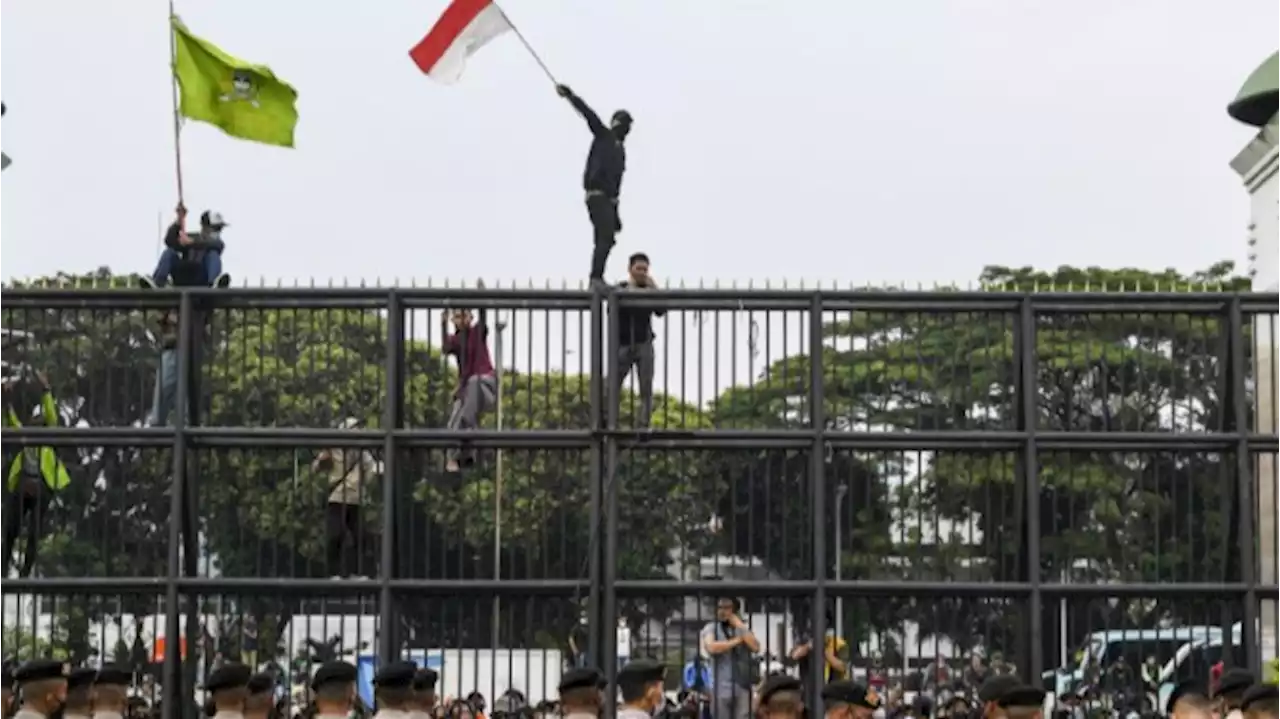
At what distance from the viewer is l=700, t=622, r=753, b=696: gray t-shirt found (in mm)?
15406

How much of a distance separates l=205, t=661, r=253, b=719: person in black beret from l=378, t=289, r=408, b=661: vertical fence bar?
1.01 m

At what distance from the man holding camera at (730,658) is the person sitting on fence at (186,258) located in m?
3.77

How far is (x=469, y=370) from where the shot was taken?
1553 cm

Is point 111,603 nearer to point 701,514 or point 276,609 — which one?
point 276,609

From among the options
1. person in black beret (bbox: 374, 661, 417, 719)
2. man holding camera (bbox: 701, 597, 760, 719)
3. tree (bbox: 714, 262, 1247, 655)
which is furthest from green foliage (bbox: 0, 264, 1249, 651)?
person in black beret (bbox: 374, 661, 417, 719)

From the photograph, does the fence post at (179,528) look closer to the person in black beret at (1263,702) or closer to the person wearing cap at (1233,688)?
Result: the person wearing cap at (1233,688)

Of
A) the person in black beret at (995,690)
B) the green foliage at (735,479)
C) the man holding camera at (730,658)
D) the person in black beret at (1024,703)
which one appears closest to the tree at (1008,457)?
the green foliage at (735,479)

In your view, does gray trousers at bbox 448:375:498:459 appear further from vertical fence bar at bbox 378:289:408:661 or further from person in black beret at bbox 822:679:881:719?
person in black beret at bbox 822:679:881:719

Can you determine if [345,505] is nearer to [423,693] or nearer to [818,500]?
[423,693]

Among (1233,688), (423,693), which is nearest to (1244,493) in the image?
(1233,688)

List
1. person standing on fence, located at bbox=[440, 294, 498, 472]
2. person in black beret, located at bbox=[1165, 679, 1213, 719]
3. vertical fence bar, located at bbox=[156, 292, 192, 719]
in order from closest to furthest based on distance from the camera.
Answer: person in black beret, located at bbox=[1165, 679, 1213, 719] → vertical fence bar, located at bbox=[156, 292, 192, 719] → person standing on fence, located at bbox=[440, 294, 498, 472]

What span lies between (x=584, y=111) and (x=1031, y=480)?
3442mm

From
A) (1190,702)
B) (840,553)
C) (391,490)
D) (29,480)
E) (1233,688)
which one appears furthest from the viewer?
(29,480)

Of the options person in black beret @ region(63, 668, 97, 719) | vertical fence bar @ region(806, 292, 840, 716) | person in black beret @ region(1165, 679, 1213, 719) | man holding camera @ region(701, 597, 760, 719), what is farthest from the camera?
man holding camera @ region(701, 597, 760, 719)
